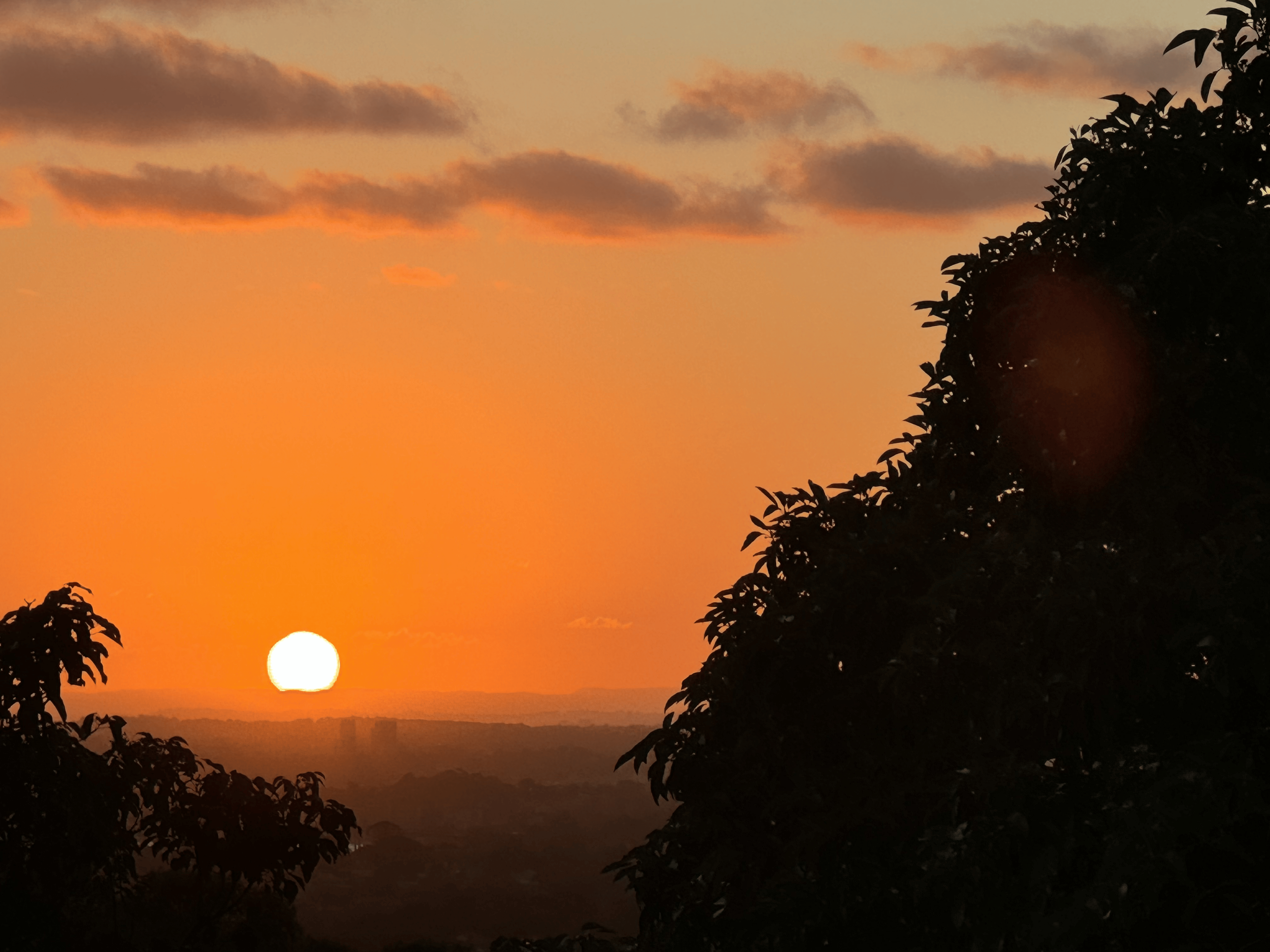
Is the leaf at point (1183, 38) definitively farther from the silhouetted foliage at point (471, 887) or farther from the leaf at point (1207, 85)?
the silhouetted foliage at point (471, 887)

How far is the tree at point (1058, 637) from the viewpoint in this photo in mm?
10078

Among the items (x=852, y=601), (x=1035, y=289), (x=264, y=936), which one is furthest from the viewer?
(x=264, y=936)

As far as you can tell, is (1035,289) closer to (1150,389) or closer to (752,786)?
(1150,389)

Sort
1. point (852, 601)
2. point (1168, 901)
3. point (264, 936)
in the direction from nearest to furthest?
point (1168, 901) → point (852, 601) → point (264, 936)

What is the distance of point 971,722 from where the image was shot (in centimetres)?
1246

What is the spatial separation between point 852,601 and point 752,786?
72.3 inches

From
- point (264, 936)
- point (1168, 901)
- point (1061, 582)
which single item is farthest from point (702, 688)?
point (264, 936)

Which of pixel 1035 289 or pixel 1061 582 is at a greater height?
pixel 1035 289

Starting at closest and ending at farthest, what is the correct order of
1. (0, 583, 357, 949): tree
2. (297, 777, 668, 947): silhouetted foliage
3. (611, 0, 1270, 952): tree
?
1. (611, 0, 1270, 952): tree
2. (0, 583, 357, 949): tree
3. (297, 777, 668, 947): silhouetted foliage

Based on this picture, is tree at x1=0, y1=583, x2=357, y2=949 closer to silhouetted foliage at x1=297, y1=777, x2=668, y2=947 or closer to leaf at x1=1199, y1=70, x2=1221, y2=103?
leaf at x1=1199, y1=70, x2=1221, y2=103

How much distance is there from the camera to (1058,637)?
11.0m

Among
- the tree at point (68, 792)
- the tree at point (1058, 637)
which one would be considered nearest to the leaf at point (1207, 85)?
the tree at point (1058, 637)

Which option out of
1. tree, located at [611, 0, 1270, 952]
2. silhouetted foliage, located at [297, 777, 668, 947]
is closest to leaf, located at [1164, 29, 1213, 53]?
tree, located at [611, 0, 1270, 952]

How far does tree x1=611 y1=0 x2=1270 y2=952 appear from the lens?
10.1 meters
